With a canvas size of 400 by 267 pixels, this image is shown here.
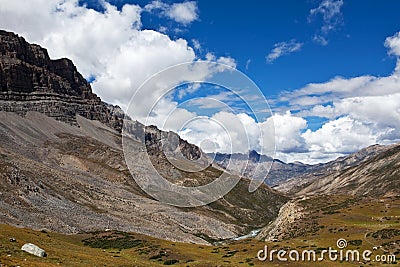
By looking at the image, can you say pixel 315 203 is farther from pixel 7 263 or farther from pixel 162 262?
pixel 7 263

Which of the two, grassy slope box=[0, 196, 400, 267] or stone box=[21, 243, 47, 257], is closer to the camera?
stone box=[21, 243, 47, 257]

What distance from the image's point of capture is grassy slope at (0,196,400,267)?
4503 cm

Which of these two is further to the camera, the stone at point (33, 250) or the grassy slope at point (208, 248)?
the grassy slope at point (208, 248)

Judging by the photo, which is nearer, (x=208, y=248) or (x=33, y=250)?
(x=33, y=250)

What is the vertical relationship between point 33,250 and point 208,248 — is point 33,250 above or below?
above

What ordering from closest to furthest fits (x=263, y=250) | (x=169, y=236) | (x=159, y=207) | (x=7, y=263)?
1. (x=7, y=263)
2. (x=263, y=250)
3. (x=169, y=236)
4. (x=159, y=207)

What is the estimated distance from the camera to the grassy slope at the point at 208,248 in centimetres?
4503

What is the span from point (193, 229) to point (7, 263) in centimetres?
14228

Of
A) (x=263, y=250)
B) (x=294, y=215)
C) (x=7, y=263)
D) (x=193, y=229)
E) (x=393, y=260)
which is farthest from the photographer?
(x=193, y=229)

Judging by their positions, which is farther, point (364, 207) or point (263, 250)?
point (364, 207)

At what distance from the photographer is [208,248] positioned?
76.8 metres

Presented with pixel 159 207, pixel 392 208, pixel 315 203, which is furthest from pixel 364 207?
pixel 159 207

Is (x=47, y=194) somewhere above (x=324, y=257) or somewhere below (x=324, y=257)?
above

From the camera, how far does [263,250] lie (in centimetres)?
6341
